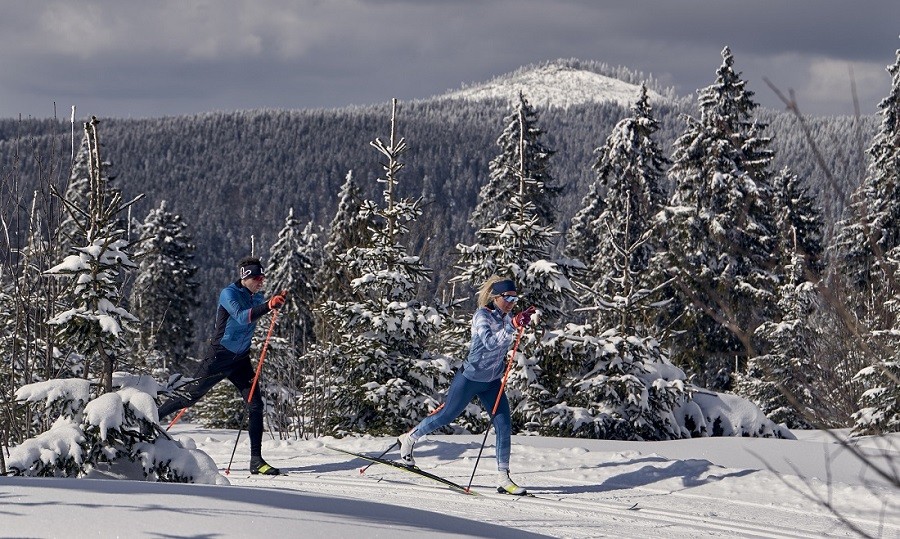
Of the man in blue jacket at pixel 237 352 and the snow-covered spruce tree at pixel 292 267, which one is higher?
the snow-covered spruce tree at pixel 292 267

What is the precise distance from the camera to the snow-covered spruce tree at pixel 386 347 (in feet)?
50.4

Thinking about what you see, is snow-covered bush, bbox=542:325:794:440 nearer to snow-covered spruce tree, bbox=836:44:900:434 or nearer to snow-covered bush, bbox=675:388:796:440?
snow-covered bush, bbox=675:388:796:440

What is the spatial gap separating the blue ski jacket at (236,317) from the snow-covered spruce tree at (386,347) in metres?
5.96

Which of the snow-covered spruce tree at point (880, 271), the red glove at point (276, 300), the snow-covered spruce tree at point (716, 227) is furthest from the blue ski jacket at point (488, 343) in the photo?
the snow-covered spruce tree at point (716, 227)

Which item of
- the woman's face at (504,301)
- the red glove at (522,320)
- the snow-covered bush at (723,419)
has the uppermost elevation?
the woman's face at (504,301)

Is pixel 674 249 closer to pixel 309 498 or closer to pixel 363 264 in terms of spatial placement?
pixel 363 264

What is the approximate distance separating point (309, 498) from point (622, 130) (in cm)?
2851

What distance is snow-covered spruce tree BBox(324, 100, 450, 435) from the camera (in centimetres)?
1535

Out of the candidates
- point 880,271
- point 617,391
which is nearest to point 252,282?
point 880,271

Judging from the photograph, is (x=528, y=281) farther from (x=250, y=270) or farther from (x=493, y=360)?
(x=250, y=270)

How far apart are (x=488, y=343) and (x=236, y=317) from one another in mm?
2538

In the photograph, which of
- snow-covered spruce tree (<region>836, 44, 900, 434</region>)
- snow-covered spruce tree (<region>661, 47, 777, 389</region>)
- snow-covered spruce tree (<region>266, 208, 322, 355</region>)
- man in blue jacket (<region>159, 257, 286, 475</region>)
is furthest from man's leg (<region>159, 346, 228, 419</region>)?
snow-covered spruce tree (<region>266, 208, 322, 355</region>)

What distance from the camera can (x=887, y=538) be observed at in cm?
788

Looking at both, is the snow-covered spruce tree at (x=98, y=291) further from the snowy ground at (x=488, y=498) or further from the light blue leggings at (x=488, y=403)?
the light blue leggings at (x=488, y=403)
